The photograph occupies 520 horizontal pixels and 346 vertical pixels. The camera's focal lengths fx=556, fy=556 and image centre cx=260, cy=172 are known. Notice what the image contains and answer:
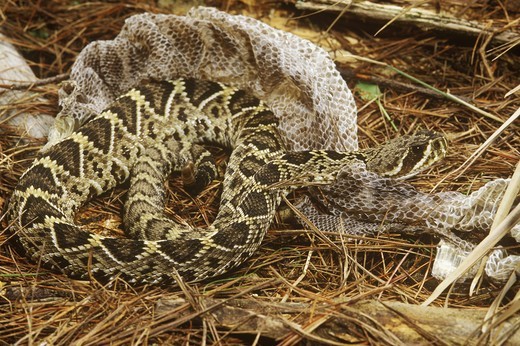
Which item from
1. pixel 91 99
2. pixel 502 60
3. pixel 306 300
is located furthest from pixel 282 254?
pixel 502 60

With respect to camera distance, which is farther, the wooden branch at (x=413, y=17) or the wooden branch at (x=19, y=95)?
the wooden branch at (x=413, y=17)

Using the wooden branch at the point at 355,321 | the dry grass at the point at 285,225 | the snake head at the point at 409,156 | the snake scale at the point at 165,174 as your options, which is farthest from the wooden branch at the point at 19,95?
the snake head at the point at 409,156

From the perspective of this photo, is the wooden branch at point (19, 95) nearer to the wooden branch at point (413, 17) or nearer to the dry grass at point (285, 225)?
the dry grass at point (285, 225)

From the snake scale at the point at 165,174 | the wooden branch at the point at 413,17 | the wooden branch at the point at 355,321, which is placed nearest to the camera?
the wooden branch at the point at 355,321

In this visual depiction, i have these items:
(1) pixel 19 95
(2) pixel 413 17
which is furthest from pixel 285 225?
(1) pixel 19 95

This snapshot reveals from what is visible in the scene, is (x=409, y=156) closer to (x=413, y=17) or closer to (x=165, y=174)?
(x=413, y=17)

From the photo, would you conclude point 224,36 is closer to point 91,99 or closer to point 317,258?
point 91,99
